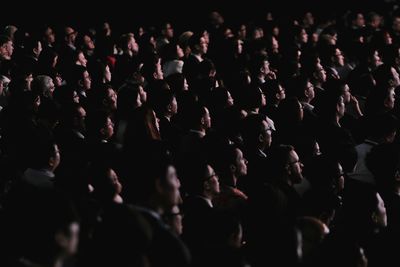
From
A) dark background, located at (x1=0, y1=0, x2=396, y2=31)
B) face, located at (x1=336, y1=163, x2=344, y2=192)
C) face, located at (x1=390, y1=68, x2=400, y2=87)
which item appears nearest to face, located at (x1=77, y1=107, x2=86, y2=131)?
face, located at (x1=336, y1=163, x2=344, y2=192)

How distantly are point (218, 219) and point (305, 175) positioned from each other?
4.44 feet

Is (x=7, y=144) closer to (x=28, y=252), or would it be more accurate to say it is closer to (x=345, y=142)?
(x=28, y=252)

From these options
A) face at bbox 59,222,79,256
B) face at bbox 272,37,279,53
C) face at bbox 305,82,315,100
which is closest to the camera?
face at bbox 59,222,79,256

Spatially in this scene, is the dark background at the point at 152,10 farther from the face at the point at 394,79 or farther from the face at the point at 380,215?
the face at the point at 380,215

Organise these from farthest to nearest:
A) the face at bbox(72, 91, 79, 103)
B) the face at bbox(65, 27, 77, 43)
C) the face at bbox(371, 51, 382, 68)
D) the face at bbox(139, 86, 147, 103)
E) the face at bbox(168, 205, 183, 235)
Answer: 1. the face at bbox(65, 27, 77, 43)
2. the face at bbox(371, 51, 382, 68)
3. the face at bbox(139, 86, 147, 103)
4. the face at bbox(72, 91, 79, 103)
5. the face at bbox(168, 205, 183, 235)

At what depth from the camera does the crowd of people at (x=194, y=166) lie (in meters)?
3.85

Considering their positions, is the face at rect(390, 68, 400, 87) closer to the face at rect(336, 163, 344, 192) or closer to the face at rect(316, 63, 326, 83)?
the face at rect(316, 63, 326, 83)

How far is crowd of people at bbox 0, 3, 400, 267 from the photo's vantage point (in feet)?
12.6

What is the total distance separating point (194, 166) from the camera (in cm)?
497

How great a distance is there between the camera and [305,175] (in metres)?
5.38

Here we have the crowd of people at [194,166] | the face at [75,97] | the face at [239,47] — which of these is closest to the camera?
the crowd of people at [194,166]

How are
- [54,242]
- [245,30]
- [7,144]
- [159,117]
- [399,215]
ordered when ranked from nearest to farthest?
1. [54,242]
2. [399,215]
3. [7,144]
4. [159,117]
5. [245,30]

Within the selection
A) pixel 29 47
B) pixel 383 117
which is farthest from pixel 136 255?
pixel 29 47

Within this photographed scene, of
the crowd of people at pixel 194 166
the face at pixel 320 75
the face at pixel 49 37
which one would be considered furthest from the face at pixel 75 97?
the face at pixel 49 37
